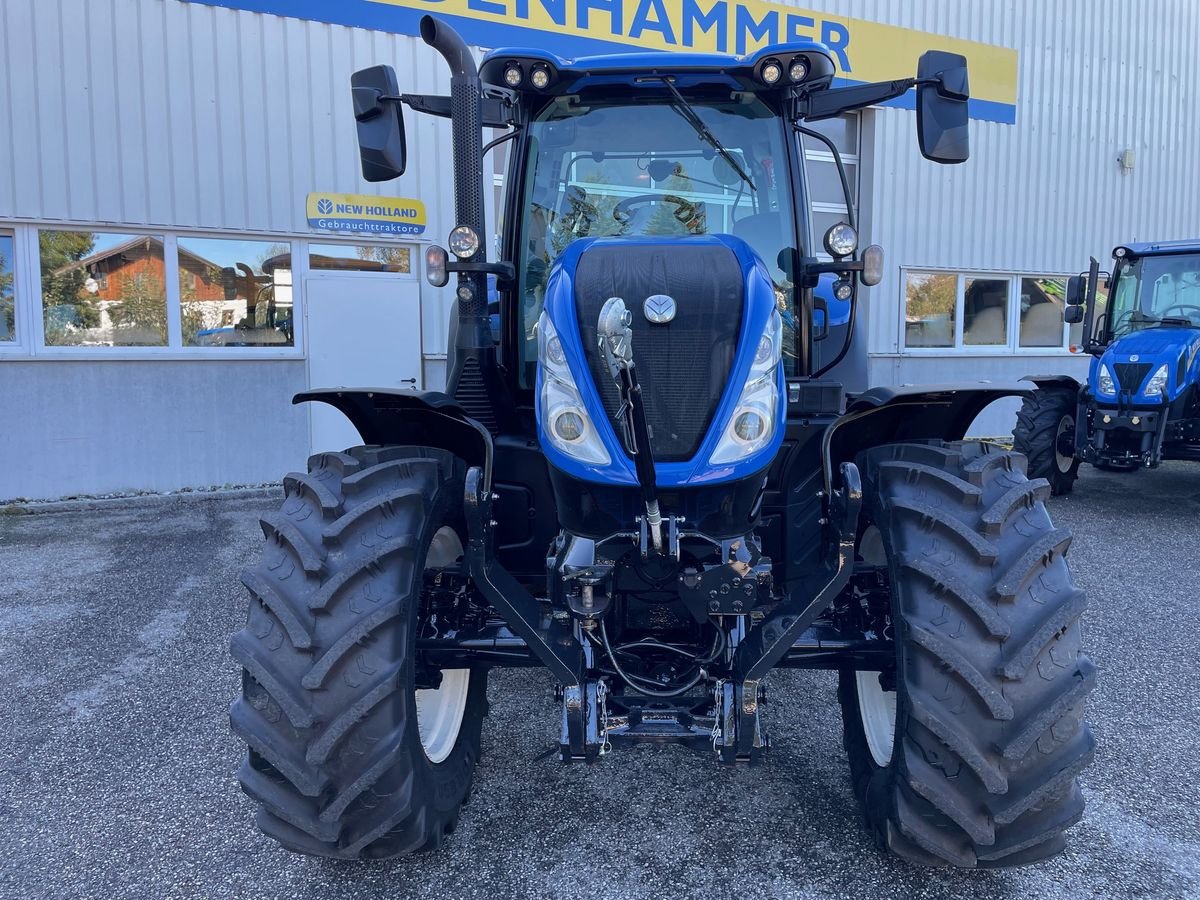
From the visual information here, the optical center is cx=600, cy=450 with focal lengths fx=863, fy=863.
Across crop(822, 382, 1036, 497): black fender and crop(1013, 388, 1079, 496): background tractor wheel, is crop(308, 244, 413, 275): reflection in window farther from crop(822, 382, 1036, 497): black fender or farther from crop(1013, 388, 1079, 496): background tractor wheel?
crop(822, 382, 1036, 497): black fender

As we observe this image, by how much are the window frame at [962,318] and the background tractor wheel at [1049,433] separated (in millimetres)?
3311

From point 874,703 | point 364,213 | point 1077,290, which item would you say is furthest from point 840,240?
point 364,213

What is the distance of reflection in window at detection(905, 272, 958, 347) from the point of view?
11.4 m

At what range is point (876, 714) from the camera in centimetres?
276

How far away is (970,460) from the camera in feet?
8.41

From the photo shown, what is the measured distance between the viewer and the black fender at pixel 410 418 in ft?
8.65

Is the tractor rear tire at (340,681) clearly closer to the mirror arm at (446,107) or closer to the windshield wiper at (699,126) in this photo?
the mirror arm at (446,107)

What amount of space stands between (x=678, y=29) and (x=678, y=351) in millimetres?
8922

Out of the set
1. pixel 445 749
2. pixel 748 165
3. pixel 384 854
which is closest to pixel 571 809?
pixel 445 749

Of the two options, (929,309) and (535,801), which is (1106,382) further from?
(535,801)

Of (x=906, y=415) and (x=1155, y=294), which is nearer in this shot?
(x=906, y=415)

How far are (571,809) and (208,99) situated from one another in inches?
299

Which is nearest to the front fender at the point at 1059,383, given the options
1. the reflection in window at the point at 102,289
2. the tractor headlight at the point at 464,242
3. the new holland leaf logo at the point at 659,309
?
the tractor headlight at the point at 464,242

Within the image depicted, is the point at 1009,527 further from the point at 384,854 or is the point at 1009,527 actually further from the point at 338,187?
the point at 338,187
